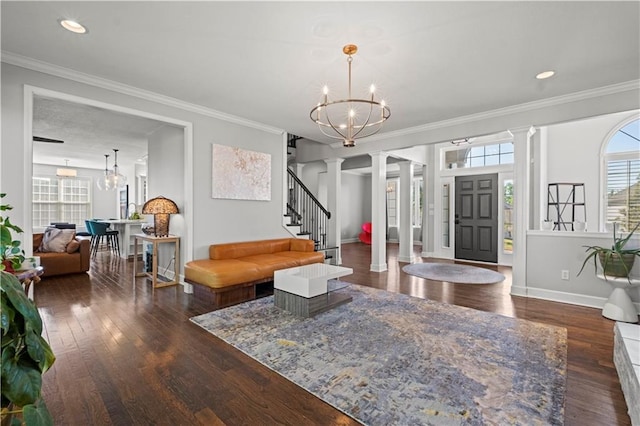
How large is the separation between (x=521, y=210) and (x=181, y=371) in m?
4.59

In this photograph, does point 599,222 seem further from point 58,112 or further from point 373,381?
point 58,112

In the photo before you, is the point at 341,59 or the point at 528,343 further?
the point at 341,59

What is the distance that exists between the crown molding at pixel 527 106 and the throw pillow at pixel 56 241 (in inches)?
239

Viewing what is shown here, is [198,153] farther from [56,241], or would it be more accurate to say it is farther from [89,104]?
[56,241]

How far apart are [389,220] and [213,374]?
10.0 metres

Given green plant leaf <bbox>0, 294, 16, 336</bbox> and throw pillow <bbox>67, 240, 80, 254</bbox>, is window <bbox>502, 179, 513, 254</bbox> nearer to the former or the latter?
green plant leaf <bbox>0, 294, 16, 336</bbox>

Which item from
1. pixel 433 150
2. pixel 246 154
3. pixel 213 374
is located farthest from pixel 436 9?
pixel 433 150

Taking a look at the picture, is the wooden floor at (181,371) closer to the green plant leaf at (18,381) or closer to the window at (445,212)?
the green plant leaf at (18,381)

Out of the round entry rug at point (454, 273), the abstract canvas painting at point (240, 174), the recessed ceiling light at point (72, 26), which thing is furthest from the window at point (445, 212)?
the recessed ceiling light at point (72, 26)

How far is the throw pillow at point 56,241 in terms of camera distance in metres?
5.36

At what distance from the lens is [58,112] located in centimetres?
470

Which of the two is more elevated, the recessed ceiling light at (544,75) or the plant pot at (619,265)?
the recessed ceiling light at (544,75)

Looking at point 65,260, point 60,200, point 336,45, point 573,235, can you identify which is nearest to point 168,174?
point 65,260

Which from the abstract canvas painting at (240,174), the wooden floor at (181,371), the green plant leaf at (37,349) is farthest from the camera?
the abstract canvas painting at (240,174)
